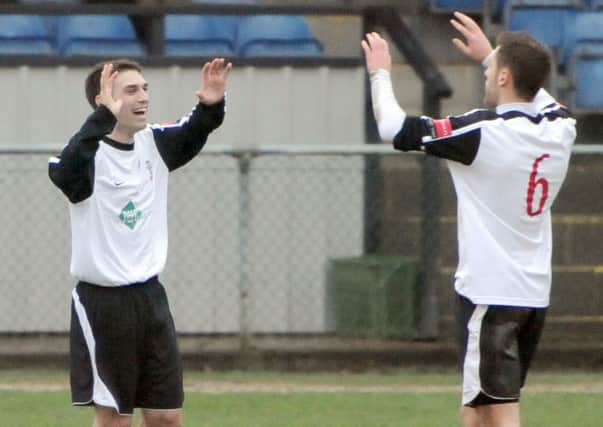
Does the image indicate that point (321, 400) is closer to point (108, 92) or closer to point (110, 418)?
point (110, 418)

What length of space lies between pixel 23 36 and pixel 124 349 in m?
5.28

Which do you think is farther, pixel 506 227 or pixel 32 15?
pixel 32 15

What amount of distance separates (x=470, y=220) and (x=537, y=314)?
1.45ft

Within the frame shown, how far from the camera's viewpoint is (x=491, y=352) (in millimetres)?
5590

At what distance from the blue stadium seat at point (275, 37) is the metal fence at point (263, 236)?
1.12 m

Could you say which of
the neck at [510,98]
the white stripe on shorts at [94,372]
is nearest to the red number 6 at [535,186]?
the neck at [510,98]

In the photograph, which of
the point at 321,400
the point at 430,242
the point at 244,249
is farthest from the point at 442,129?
the point at 430,242

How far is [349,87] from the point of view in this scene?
1033cm

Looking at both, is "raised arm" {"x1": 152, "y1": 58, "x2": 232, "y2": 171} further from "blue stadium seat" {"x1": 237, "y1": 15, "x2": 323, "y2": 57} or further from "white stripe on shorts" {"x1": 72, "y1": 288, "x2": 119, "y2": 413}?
"blue stadium seat" {"x1": 237, "y1": 15, "x2": 323, "y2": 57}

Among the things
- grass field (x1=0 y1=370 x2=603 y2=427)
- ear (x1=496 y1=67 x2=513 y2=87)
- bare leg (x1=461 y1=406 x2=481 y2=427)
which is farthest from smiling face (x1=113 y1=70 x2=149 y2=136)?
grass field (x1=0 y1=370 x2=603 y2=427)

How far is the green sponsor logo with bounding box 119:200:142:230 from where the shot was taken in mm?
5918

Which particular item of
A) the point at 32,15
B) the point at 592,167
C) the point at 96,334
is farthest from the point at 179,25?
the point at 96,334

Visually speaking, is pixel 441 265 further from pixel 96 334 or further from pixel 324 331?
pixel 96 334

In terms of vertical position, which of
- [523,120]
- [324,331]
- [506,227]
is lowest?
[324,331]
